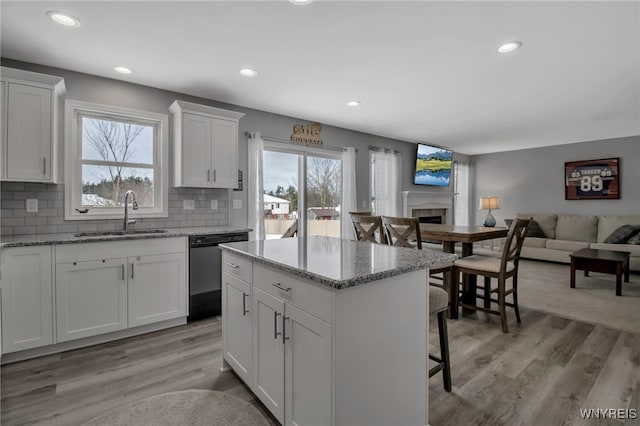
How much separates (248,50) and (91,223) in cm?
225

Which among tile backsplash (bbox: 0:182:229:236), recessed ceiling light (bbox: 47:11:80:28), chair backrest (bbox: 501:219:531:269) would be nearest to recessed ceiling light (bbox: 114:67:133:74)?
recessed ceiling light (bbox: 47:11:80:28)

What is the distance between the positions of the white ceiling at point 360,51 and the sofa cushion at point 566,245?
98.2 inches

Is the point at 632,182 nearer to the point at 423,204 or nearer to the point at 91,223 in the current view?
the point at 423,204

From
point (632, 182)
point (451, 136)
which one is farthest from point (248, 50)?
point (632, 182)

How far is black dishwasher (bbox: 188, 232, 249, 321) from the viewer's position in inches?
123

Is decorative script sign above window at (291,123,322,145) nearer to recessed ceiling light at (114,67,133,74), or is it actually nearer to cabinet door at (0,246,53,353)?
recessed ceiling light at (114,67,133,74)

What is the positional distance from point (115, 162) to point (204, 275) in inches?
59.7

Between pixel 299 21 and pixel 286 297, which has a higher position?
pixel 299 21

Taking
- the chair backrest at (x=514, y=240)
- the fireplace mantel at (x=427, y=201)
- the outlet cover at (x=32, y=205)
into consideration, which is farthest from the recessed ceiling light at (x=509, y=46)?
the outlet cover at (x=32, y=205)

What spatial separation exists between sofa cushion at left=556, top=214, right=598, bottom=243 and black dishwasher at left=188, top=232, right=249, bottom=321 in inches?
248

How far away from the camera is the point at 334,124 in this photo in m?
4.93

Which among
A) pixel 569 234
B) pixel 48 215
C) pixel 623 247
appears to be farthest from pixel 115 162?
pixel 569 234

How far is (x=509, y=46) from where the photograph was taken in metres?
2.49

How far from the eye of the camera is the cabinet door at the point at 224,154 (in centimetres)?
350
